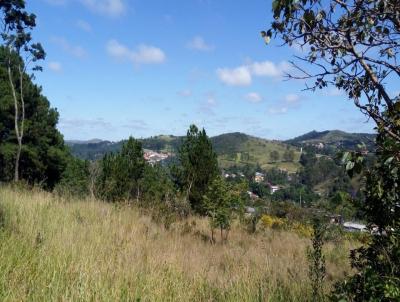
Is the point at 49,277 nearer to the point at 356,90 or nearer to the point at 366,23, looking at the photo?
the point at 356,90

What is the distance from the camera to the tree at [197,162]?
65.6ft

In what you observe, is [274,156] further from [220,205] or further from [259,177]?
[220,205]

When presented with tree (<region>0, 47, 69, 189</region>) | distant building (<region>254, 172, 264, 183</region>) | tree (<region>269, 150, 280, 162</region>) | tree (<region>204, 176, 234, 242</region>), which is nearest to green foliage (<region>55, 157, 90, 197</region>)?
tree (<region>0, 47, 69, 189</region>)

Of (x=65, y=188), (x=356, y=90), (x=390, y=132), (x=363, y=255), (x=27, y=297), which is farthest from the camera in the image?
(x=65, y=188)

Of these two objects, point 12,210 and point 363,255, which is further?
point 12,210

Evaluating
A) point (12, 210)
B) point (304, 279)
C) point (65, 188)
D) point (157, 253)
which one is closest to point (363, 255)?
point (304, 279)

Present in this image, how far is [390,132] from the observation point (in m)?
2.31

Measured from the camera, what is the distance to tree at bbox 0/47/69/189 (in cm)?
3322

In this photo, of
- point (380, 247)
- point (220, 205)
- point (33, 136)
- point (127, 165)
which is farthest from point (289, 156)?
point (380, 247)

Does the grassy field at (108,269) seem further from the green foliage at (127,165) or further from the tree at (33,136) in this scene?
the tree at (33,136)

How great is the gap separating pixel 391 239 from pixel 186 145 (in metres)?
17.3

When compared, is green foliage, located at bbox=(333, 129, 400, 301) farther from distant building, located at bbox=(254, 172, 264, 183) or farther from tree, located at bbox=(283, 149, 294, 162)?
tree, located at bbox=(283, 149, 294, 162)

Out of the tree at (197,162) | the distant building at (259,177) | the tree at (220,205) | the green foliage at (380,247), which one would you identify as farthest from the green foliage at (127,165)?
the distant building at (259,177)

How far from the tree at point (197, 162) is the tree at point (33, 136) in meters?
17.1
